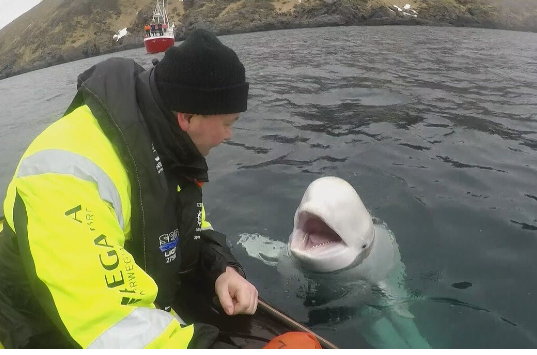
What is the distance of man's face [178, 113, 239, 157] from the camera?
283cm

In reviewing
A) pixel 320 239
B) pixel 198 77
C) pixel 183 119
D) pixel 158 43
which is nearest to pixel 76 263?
pixel 183 119

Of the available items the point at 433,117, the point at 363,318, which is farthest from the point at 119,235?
the point at 433,117

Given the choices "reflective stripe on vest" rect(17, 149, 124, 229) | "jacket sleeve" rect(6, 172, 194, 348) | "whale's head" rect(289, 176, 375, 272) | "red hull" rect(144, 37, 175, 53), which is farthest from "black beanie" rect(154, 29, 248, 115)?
"red hull" rect(144, 37, 175, 53)

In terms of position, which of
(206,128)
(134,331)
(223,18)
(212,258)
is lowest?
(212,258)

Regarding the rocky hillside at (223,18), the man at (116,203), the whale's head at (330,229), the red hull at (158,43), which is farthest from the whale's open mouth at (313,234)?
the rocky hillside at (223,18)

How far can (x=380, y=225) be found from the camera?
610cm

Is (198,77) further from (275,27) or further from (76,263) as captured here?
(275,27)

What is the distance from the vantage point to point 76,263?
2092 mm

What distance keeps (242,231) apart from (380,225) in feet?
6.40

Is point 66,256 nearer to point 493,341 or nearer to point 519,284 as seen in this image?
point 493,341

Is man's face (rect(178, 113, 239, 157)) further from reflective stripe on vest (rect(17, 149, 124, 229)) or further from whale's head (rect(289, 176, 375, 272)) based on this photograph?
whale's head (rect(289, 176, 375, 272))

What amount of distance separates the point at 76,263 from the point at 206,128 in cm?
117

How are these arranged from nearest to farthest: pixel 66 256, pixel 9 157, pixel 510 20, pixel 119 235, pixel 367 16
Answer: pixel 66 256 < pixel 119 235 < pixel 9 157 < pixel 510 20 < pixel 367 16

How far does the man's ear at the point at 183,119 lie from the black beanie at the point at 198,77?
0.05m
